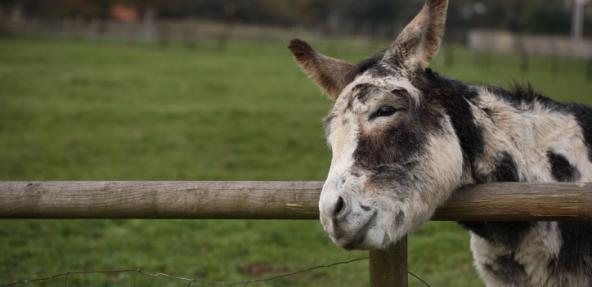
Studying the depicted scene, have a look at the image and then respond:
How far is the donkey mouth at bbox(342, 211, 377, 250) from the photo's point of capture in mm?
2719

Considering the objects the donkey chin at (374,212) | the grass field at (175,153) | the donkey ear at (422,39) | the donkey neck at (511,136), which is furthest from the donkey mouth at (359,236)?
the grass field at (175,153)

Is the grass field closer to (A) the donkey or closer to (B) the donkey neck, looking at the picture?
(B) the donkey neck

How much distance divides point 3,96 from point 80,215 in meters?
19.2

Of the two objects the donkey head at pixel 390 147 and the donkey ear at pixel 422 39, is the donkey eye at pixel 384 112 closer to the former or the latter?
the donkey head at pixel 390 147

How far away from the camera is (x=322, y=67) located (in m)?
3.57

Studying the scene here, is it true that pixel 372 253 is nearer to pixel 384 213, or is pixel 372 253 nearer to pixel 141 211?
pixel 384 213

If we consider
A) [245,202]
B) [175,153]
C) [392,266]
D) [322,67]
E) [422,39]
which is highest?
[422,39]

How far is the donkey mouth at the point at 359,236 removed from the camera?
2.72 meters

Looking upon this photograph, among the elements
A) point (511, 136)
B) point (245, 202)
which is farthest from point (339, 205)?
point (511, 136)

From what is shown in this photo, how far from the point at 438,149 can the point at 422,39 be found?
582mm

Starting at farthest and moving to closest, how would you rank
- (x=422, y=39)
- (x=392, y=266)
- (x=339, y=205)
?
(x=392, y=266) < (x=422, y=39) < (x=339, y=205)

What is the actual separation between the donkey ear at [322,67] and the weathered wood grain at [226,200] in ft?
1.91

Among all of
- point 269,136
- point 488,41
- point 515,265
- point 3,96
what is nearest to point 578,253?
point 515,265

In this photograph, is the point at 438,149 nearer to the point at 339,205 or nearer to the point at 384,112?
the point at 384,112
